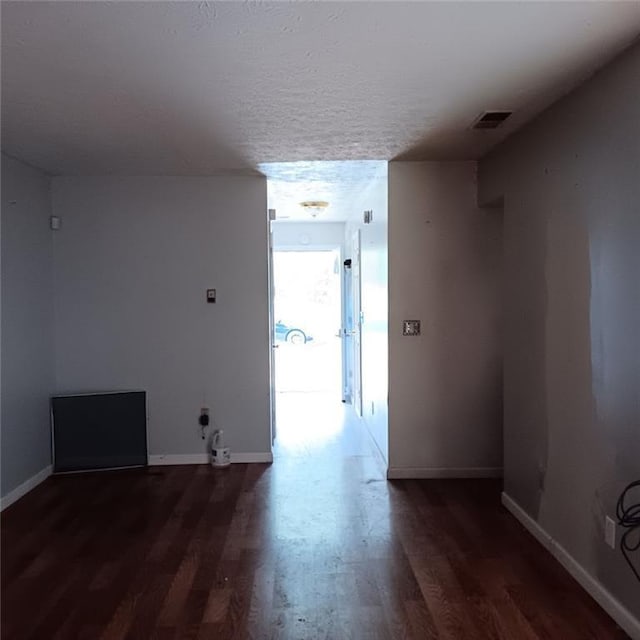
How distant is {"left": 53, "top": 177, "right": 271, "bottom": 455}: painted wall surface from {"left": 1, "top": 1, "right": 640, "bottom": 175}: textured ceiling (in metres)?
0.88

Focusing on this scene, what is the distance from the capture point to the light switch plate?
4246 millimetres

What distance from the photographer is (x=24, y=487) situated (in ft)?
13.1

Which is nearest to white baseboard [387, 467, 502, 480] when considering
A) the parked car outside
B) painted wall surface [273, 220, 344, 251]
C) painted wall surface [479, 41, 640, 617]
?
painted wall surface [479, 41, 640, 617]

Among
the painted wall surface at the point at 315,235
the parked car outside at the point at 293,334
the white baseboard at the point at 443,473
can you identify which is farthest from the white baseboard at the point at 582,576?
the parked car outside at the point at 293,334

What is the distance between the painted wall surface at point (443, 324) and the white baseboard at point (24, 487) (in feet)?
8.46

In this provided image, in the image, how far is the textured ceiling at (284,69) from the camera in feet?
6.49

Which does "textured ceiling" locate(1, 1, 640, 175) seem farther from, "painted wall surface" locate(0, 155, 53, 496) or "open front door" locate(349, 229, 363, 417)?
"open front door" locate(349, 229, 363, 417)

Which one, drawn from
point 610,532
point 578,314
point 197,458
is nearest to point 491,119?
point 578,314

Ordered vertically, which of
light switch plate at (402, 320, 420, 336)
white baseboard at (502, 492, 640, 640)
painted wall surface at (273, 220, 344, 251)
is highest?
painted wall surface at (273, 220, 344, 251)

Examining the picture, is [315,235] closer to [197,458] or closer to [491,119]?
[197,458]

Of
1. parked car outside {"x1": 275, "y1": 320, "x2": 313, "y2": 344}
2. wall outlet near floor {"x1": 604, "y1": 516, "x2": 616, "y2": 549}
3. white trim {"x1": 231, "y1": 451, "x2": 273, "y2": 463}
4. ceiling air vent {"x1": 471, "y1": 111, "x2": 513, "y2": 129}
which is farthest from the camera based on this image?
parked car outside {"x1": 275, "y1": 320, "x2": 313, "y2": 344}

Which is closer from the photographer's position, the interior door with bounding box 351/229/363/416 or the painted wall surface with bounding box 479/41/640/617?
the painted wall surface with bounding box 479/41/640/617

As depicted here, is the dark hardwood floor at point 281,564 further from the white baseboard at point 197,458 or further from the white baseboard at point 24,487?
the white baseboard at point 197,458

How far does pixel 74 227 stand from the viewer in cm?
456
